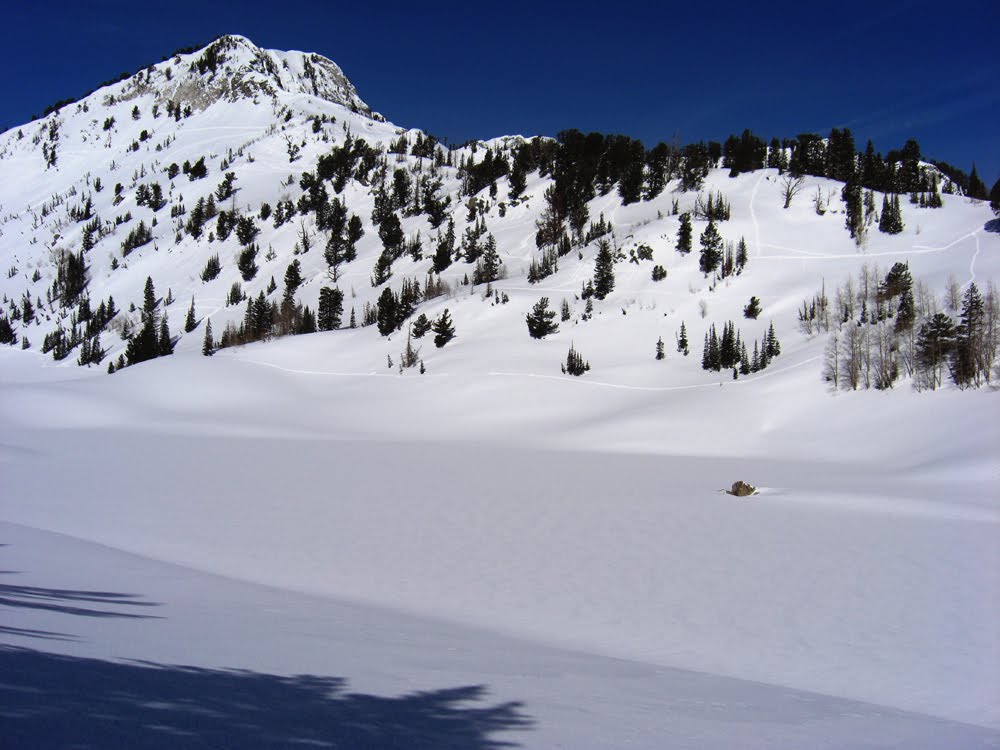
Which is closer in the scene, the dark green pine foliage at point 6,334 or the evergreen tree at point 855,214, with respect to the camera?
the evergreen tree at point 855,214

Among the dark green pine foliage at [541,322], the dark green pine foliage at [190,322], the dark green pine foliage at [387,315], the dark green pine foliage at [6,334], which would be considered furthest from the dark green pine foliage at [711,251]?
the dark green pine foliage at [6,334]

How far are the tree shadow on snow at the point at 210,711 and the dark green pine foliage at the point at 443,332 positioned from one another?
93.2 ft

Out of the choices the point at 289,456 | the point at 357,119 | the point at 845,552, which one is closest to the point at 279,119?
the point at 357,119

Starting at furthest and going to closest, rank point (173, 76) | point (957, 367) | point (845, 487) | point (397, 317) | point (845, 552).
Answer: point (173, 76), point (397, 317), point (957, 367), point (845, 487), point (845, 552)

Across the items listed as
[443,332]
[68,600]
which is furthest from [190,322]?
[68,600]

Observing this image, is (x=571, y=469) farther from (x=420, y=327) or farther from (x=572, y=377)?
(x=420, y=327)

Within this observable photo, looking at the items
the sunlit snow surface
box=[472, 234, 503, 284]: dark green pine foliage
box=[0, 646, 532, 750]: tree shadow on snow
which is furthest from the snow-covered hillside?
box=[472, 234, 503, 284]: dark green pine foliage

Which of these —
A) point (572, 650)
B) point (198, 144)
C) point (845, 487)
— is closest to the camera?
point (572, 650)

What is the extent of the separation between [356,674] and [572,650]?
225 centimetres

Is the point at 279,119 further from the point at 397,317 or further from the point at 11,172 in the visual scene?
the point at 397,317

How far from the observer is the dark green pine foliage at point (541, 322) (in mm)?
29984

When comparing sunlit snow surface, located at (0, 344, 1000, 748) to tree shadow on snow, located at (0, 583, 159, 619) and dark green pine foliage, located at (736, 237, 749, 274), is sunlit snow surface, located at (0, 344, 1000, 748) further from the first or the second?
dark green pine foliage, located at (736, 237, 749, 274)

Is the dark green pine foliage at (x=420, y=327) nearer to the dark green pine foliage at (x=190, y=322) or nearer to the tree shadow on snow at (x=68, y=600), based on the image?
the dark green pine foliage at (x=190, y=322)

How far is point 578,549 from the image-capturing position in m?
8.09
